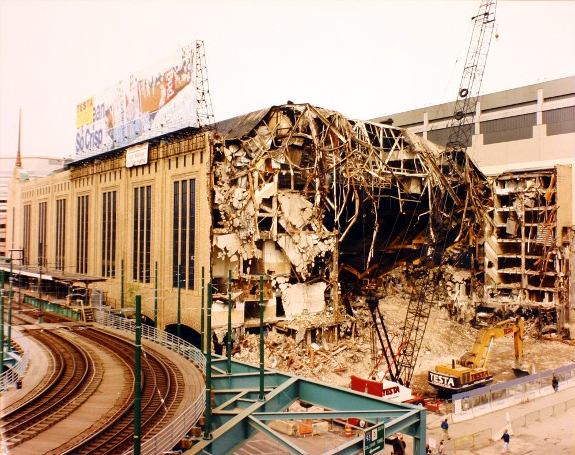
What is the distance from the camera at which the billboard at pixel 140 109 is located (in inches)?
1815

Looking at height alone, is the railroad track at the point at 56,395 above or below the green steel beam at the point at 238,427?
above

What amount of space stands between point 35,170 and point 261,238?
3031 inches

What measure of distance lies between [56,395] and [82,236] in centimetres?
4388

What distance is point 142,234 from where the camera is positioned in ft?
158

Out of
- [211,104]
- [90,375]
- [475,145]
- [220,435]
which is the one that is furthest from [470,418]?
[475,145]

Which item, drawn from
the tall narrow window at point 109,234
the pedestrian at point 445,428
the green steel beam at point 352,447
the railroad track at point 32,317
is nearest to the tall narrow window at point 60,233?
the tall narrow window at point 109,234

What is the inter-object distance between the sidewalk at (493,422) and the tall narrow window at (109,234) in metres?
36.4

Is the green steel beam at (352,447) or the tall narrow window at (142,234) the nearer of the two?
the green steel beam at (352,447)

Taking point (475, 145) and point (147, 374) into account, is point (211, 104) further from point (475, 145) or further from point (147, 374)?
point (475, 145)

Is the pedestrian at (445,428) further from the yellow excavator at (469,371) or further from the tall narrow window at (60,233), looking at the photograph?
the tall narrow window at (60,233)

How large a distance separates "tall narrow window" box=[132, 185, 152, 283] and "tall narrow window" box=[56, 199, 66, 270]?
21208 mm

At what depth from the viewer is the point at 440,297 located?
57.2 metres

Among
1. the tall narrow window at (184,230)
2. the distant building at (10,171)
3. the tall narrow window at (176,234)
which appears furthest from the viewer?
the distant building at (10,171)

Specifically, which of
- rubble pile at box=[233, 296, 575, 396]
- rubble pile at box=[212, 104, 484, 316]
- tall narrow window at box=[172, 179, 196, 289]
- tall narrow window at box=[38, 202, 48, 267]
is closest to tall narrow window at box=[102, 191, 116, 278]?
tall narrow window at box=[172, 179, 196, 289]
